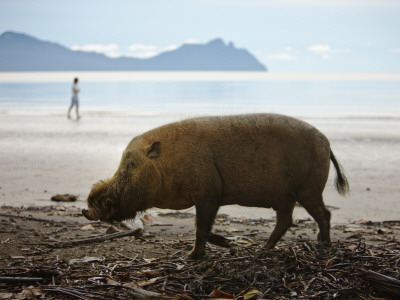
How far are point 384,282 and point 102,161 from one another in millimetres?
11203

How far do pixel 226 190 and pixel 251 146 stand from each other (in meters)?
0.57

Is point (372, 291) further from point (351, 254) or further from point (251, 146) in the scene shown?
point (251, 146)

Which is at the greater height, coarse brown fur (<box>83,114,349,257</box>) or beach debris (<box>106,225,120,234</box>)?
coarse brown fur (<box>83,114,349,257</box>)

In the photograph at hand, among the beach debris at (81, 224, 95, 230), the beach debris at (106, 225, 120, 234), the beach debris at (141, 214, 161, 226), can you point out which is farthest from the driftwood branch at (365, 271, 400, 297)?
the beach debris at (81, 224, 95, 230)

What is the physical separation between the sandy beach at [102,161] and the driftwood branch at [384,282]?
414cm

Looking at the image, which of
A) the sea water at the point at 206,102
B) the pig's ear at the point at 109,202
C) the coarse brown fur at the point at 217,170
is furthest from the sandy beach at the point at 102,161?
the sea water at the point at 206,102

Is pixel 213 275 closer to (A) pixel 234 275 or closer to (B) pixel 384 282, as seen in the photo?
(A) pixel 234 275

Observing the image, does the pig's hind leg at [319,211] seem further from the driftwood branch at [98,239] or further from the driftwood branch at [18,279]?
the driftwood branch at [18,279]

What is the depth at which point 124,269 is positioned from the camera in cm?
534

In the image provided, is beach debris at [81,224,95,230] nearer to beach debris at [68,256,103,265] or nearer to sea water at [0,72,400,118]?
beach debris at [68,256,103,265]

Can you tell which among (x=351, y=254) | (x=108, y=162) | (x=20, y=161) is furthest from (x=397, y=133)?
(x=351, y=254)

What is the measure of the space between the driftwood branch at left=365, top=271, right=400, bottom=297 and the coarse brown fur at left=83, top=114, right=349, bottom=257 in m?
1.64

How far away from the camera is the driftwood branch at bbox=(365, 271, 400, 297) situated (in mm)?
4449

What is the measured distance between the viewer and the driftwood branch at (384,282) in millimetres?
4449
